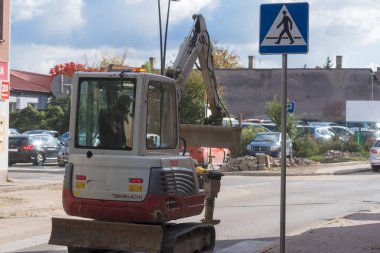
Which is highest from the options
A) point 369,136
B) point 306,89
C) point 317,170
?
point 306,89

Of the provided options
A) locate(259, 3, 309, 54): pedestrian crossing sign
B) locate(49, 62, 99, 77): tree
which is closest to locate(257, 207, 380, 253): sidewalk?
locate(259, 3, 309, 54): pedestrian crossing sign

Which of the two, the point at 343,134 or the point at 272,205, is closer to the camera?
the point at 272,205

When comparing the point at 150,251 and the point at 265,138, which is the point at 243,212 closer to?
the point at 150,251

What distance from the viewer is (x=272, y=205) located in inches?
639

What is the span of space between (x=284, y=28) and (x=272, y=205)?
9.16 meters

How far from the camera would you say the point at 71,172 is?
8008 millimetres

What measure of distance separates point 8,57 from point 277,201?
30.4ft

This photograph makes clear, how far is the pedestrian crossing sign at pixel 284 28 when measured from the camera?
762cm

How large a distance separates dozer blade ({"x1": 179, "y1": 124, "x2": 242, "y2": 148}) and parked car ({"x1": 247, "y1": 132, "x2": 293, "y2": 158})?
70.7 ft

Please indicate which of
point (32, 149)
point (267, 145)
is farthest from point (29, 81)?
point (267, 145)

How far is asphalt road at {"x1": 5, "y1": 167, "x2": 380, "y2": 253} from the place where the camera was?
10969 millimetres

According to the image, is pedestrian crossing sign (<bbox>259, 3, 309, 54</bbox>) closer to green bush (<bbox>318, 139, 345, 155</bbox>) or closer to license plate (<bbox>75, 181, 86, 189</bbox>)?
license plate (<bbox>75, 181, 86, 189</bbox>)

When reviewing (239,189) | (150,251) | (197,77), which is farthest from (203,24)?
(197,77)

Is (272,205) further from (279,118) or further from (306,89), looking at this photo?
(306,89)
